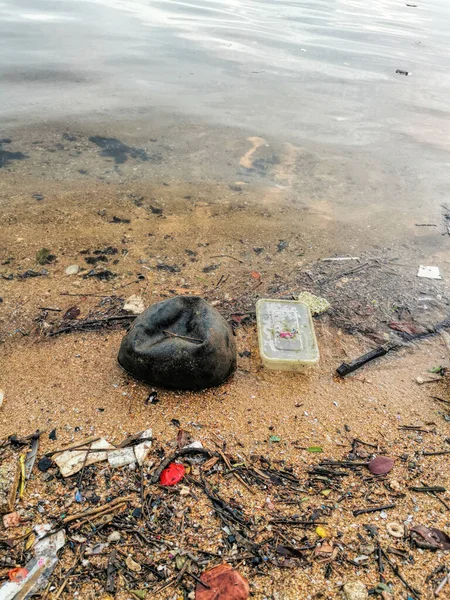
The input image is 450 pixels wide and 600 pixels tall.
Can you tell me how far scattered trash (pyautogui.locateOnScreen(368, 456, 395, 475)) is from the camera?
282cm

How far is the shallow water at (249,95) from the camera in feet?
21.7

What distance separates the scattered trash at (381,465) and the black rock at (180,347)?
1.22 m

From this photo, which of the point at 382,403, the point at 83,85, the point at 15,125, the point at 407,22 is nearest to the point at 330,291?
the point at 382,403

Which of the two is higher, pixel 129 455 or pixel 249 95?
pixel 249 95

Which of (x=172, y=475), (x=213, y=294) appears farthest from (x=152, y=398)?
(x=213, y=294)

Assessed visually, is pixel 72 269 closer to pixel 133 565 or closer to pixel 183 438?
pixel 183 438

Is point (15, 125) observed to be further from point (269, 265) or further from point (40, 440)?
point (40, 440)

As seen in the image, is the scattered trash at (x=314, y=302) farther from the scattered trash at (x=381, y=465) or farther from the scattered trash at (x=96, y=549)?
the scattered trash at (x=96, y=549)

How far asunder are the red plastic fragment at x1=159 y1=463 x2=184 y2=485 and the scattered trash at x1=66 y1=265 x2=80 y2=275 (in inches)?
98.1

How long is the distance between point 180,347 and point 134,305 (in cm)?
112

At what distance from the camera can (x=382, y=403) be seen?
3396 mm

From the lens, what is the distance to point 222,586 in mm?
2139

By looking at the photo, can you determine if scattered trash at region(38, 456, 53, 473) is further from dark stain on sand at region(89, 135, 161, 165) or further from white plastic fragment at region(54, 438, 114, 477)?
dark stain on sand at region(89, 135, 161, 165)

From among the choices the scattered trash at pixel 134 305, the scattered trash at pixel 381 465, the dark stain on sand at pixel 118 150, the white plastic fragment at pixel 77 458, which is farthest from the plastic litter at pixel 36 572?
the dark stain on sand at pixel 118 150
